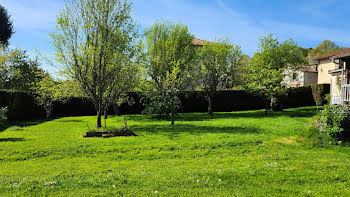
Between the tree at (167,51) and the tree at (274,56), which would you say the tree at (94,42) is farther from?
the tree at (274,56)

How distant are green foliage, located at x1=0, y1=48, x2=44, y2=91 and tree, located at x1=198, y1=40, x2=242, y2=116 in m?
18.7

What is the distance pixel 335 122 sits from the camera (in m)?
11.7

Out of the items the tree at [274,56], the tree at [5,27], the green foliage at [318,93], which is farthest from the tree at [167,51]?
the tree at [5,27]

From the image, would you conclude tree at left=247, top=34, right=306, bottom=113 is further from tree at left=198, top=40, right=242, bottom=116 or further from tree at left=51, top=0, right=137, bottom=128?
tree at left=51, top=0, right=137, bottom=128

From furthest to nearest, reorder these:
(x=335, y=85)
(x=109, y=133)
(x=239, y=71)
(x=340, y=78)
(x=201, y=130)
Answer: (x=239, y=71) < (x=335, y=85) < (x=340, y=78) < (x=201, y=130) < (x=109, y=133)

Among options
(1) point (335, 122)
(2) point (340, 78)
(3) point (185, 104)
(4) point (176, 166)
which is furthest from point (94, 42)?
(2) point (340, 78)

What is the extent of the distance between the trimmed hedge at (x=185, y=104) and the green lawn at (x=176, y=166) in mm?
10673

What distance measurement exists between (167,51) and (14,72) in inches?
792

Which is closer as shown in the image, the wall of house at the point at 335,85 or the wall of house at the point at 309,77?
the wall of house at the point at 335,85

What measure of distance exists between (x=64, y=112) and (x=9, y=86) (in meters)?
10.1

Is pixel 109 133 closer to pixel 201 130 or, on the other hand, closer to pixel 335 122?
pixel 201 130

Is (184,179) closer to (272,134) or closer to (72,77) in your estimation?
(272,134)

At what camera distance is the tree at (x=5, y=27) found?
32156 millimetres

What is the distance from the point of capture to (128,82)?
18.0 m
